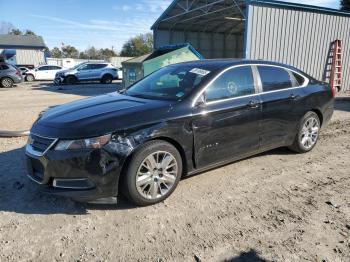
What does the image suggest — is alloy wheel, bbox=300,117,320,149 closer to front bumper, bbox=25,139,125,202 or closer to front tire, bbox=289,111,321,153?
front tire, bbox=289,111,321,153

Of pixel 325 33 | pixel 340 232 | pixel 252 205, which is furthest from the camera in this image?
pixel 325 33

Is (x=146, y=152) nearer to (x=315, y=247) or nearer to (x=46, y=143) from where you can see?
(x=46, y=143)

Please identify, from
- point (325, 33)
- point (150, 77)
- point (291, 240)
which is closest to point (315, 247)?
point (291, 240)

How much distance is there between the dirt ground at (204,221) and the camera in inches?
116

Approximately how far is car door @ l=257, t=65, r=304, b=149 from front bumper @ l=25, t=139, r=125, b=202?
2297 mm

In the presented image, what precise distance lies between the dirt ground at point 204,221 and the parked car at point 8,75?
57.7 ft

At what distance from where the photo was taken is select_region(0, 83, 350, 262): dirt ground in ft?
9.68

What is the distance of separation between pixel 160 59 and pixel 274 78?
801 centimetres

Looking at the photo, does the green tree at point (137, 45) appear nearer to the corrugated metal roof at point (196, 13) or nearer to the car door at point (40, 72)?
the car door at point (40, 72)

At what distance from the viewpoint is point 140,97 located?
4434mm

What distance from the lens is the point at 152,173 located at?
3719 mm

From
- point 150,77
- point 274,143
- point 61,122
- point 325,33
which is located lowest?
point 274,143

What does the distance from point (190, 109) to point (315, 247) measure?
194 cm

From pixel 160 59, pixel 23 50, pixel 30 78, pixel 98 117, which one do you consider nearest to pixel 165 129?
pixel 98 117
